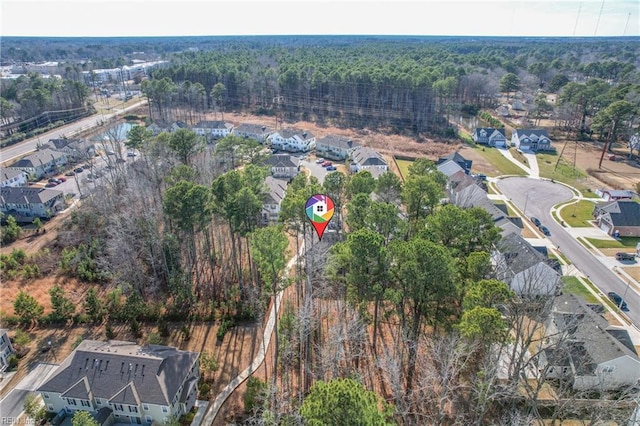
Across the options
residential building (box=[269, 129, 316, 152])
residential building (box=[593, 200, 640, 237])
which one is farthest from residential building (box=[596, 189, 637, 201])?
residential building (box=[269, 129, 316, 152])

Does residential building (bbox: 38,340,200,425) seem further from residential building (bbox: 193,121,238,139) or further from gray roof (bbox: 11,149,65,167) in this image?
residential building (bbox: 193,121,238,139)

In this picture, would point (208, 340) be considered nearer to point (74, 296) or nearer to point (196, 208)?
point (196, 208)

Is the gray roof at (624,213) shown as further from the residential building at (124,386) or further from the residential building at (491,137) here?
the residential building at (124,386)

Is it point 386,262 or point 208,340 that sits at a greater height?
point 386,262

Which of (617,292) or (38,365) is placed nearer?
(38,365)

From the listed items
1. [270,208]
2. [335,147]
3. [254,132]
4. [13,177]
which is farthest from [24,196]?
[335,147]

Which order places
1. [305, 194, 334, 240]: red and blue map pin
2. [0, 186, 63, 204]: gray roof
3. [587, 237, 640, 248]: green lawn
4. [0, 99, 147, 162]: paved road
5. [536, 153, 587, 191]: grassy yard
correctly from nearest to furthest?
[305, 194, 334, 240]: red and blue map pin, [587, 237, 640, 248]: green lawn, [0, 186, 63, 204]: gray roof, [536, 153, 587, 191]: grassy yard, [0, 99, 147, 162]: paved road

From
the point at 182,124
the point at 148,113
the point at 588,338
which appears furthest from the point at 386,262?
the point at 148,113

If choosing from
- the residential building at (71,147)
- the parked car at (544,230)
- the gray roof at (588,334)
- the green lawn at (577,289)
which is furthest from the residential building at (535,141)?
the residential building at (71,147)
